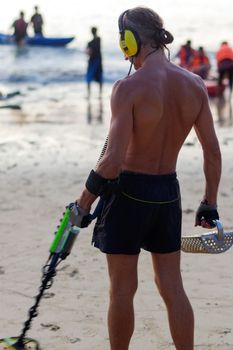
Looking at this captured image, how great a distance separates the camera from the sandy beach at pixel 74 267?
14.4ft

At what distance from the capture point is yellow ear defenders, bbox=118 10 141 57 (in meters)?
3.47

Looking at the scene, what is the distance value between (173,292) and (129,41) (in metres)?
1.22

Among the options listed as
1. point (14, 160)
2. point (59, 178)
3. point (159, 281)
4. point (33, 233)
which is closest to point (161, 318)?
point (159, 281)

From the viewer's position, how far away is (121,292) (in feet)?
11.9

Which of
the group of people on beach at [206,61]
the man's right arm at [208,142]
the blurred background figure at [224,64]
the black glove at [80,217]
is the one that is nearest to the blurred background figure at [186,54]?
the group of people on beach at [206,61]

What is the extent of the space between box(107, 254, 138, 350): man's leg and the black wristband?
0.34 m

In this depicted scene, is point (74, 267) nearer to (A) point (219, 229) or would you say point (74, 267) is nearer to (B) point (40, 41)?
(A) point (219, 229)

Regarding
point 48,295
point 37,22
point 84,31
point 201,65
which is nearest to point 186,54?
point 201,65

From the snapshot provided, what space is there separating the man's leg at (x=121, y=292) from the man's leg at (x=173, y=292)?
5.2 inches

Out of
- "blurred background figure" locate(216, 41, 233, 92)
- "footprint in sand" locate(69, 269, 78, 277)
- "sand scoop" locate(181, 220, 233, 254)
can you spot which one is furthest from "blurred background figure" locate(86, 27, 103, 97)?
"sand scoop" locate(181, 220, 233, 254)

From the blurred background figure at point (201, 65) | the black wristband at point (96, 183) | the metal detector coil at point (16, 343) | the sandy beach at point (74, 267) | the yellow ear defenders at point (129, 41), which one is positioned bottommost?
the blurred background figure at point (201, 65)

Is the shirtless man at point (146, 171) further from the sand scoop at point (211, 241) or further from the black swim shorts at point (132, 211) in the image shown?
the sand scoop at point (211, 241)

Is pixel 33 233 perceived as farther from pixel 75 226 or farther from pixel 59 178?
pixel 75 226

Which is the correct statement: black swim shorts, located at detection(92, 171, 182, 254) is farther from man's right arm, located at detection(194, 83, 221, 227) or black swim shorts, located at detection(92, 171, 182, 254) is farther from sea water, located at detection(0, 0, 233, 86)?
sea water, located at detection(0, 0, 233, 86)
